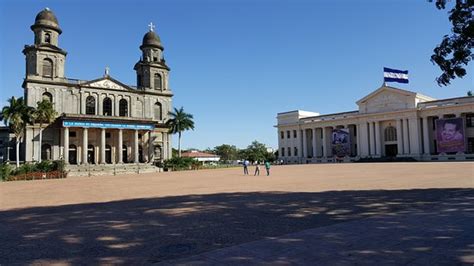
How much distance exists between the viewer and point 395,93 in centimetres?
6844

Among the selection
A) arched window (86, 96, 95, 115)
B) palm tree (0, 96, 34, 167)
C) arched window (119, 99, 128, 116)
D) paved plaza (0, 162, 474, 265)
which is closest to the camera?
paved plaza (0, 162, 474, 265)

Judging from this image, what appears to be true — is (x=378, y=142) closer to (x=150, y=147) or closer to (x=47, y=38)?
(x=150, y=147)

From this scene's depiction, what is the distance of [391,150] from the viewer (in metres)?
70.2

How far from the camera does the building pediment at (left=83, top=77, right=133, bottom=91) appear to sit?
172ft

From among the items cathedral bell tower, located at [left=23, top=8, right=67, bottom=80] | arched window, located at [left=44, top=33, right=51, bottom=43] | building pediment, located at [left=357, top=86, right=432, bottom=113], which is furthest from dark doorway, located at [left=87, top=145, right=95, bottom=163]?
building pediment, located at [left=357, top=86, right=432, bottom=113]

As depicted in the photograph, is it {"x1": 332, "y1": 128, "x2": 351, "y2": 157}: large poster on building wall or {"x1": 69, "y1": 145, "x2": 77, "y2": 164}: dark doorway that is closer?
{"x1": 69, "y1": 145, "x2": 77, "y2": 164}: dark doorway

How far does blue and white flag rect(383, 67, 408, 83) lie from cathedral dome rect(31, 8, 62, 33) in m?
49.9

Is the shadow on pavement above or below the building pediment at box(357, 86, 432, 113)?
below

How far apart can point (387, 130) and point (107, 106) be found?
50961mm

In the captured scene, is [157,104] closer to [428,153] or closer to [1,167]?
[1,167]

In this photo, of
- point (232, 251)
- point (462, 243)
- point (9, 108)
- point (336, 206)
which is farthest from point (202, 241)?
point (9, 108)

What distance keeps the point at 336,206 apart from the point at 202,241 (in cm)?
556

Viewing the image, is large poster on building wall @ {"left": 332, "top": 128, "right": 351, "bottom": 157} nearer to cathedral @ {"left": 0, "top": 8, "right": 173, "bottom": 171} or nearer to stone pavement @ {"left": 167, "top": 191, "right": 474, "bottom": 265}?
cathedral @ {"left": 0, "top": 8, "right": 173, "bottom": 171}

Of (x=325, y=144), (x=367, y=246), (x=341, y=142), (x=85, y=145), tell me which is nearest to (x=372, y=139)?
(x=341, y=142)
